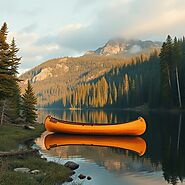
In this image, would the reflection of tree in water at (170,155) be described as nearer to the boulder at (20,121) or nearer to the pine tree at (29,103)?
the pine tree at (29,103)

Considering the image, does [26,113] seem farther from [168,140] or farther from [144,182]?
[144,182]

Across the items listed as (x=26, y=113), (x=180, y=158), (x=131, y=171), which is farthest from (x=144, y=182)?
(x=26, y=113)

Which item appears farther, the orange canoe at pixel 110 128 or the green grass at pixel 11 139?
the orange canoe at pixel 110 128

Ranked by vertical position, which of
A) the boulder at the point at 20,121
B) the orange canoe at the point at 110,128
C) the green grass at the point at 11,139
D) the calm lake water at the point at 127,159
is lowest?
the calm lake water at the point at 127,159

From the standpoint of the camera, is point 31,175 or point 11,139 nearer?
point 31,175

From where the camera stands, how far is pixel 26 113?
179ft

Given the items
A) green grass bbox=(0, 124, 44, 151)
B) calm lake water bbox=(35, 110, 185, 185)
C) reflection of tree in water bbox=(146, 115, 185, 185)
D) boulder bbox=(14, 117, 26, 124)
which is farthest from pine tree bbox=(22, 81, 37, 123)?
reflection of tree in water bbox=(146, 115, 185, 185)

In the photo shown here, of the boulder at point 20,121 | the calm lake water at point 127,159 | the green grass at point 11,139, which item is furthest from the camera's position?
the boulder at point 20,121

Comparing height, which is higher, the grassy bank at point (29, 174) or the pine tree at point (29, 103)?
the pine tree at point (29, 103)

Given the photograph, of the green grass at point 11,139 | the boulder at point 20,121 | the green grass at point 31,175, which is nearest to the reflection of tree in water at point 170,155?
the green grass at point 31,175

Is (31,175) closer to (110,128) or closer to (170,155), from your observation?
(170,155)

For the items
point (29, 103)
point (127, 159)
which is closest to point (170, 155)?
point (127, 159)

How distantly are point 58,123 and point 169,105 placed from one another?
1832 inches

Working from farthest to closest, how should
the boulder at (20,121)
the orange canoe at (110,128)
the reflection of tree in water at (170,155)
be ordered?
the boulder at (20,121)
the orange canoe at (110,128)
the reflection of tree in water at (170,155)
